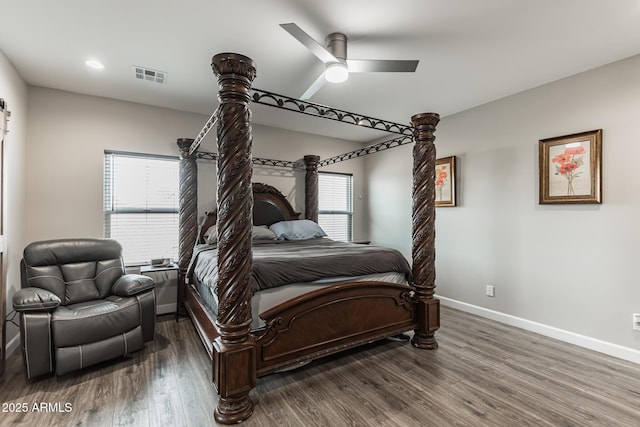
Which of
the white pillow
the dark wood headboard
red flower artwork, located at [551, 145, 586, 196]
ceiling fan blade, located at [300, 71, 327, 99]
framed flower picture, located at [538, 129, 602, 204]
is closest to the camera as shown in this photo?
ceiling fan blade, located at [300, 71, 327, 99]

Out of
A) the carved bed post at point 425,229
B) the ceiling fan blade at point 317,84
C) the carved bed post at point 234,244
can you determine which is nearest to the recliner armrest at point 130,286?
the carved bed post at point 234,244

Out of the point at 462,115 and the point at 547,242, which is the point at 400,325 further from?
the point at 462,115

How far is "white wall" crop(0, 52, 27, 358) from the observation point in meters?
2.65

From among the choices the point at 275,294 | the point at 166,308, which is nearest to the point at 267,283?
the point at 275,294

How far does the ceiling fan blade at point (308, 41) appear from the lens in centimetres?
184

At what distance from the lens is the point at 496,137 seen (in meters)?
3.74

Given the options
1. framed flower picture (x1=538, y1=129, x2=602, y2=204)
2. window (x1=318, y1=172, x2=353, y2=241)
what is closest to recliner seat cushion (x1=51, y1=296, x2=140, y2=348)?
Answer: window (x1=318, y1=172, x2=353, y2=241)

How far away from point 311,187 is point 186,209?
6.74 feet

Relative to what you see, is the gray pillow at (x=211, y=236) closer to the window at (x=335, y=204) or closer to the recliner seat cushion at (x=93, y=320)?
the recliner seat cushion at (x=93, y=320)

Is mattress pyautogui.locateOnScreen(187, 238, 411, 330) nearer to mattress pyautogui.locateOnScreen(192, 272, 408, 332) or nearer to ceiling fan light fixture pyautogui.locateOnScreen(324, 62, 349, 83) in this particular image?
mattress pyautogui.locateOnScreen(192, 272, 408, 332)

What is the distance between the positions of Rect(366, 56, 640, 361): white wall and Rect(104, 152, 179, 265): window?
3.95m

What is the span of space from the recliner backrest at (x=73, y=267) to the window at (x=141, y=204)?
2.23ft

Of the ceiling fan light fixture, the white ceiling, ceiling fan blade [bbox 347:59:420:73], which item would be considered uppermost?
the white ceiling

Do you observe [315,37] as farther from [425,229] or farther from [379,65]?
[425,229]
